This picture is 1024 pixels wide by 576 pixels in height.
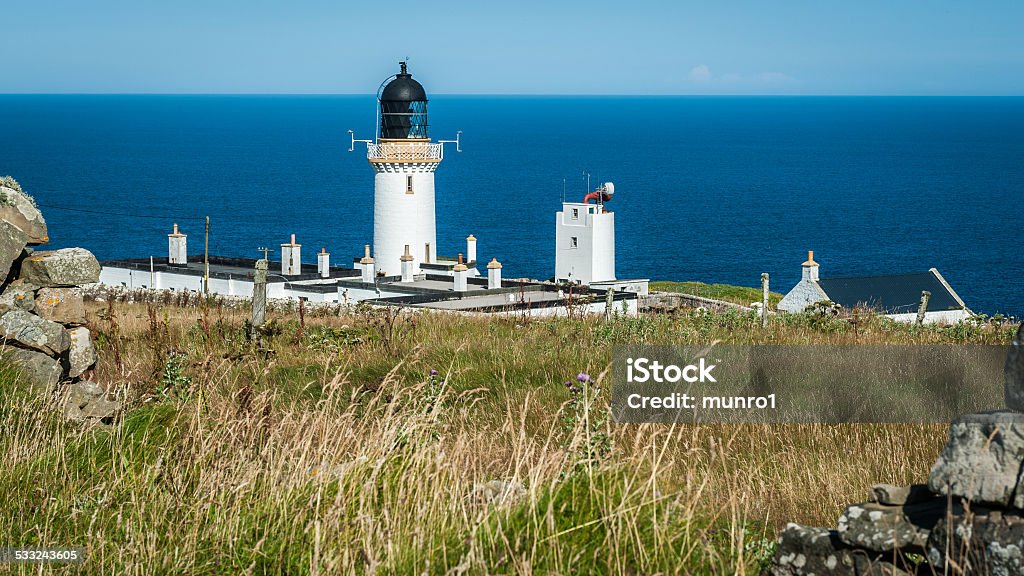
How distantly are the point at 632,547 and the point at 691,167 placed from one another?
600 ft

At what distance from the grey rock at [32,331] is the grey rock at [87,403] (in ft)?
3.16

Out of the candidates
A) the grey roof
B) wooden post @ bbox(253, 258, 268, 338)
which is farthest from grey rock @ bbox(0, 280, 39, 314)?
the grey roof

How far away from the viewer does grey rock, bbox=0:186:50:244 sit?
9047 mm

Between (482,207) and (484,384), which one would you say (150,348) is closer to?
(484,384)

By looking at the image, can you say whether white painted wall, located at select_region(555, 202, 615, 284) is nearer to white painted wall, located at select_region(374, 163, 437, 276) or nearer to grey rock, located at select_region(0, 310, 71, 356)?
white painted wall, located at select_region(374, 163, 437, 276)

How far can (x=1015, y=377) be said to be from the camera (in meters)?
4.34

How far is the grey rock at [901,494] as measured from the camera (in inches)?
175

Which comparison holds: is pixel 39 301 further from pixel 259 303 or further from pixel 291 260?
pixel 291 260

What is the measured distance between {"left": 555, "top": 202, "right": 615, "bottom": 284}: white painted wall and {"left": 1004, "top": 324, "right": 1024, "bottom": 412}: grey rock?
155ft

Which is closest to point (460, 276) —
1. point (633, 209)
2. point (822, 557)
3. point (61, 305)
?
point (61, 305)

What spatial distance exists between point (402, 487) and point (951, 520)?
236 cm

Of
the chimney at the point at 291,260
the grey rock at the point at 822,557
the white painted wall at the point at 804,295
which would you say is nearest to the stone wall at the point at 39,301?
the grey rock at the point at 822,557

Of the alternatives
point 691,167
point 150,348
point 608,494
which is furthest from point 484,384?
point 691,167

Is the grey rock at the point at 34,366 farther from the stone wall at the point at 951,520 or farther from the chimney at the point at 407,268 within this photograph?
the chimney at the point at 407,268
